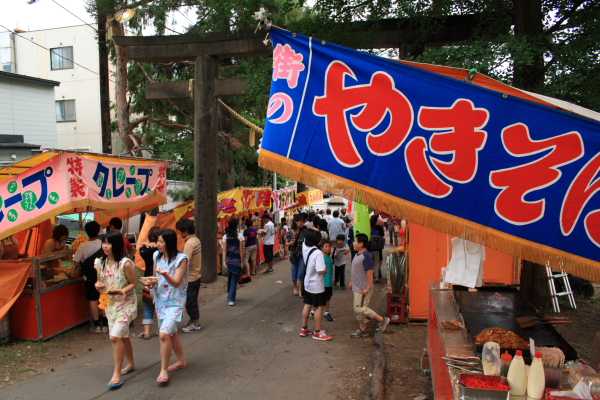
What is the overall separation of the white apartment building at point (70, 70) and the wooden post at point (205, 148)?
1967 centimetres

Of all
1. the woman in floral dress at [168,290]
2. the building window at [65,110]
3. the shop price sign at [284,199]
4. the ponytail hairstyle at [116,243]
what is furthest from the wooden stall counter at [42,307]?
the building window at [65,110]

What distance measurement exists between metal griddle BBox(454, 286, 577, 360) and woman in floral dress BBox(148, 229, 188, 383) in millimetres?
3274

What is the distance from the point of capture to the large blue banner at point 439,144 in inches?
122

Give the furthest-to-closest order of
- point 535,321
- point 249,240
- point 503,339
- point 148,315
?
point 249,240, point 148,315, point 535,321, point 503,339

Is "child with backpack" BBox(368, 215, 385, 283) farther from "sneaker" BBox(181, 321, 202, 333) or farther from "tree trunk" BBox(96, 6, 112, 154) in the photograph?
"tree trunk" BBox(96, 6, 112, 154)

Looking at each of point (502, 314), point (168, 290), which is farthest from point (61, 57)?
point (502, 314)

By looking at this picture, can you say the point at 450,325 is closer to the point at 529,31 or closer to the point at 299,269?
the point at 529,31

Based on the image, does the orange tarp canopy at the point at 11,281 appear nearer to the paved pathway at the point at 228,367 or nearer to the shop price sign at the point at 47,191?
the shop price sign at the point at 47,191

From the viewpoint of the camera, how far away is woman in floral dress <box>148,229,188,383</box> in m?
5.46

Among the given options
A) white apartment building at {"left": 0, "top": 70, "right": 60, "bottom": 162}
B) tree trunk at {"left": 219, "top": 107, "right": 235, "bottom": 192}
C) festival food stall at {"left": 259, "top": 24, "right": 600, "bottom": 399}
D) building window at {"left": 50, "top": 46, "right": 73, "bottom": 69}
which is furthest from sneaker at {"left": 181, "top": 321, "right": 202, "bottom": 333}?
building window at {"left": 50, "top": 46, "right": 73, "bottom": 69}

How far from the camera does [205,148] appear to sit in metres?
11.7

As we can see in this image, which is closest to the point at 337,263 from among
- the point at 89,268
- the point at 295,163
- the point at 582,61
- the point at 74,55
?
the point at 89,268

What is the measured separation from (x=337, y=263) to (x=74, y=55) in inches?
982

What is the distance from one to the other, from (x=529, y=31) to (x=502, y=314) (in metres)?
5.14
